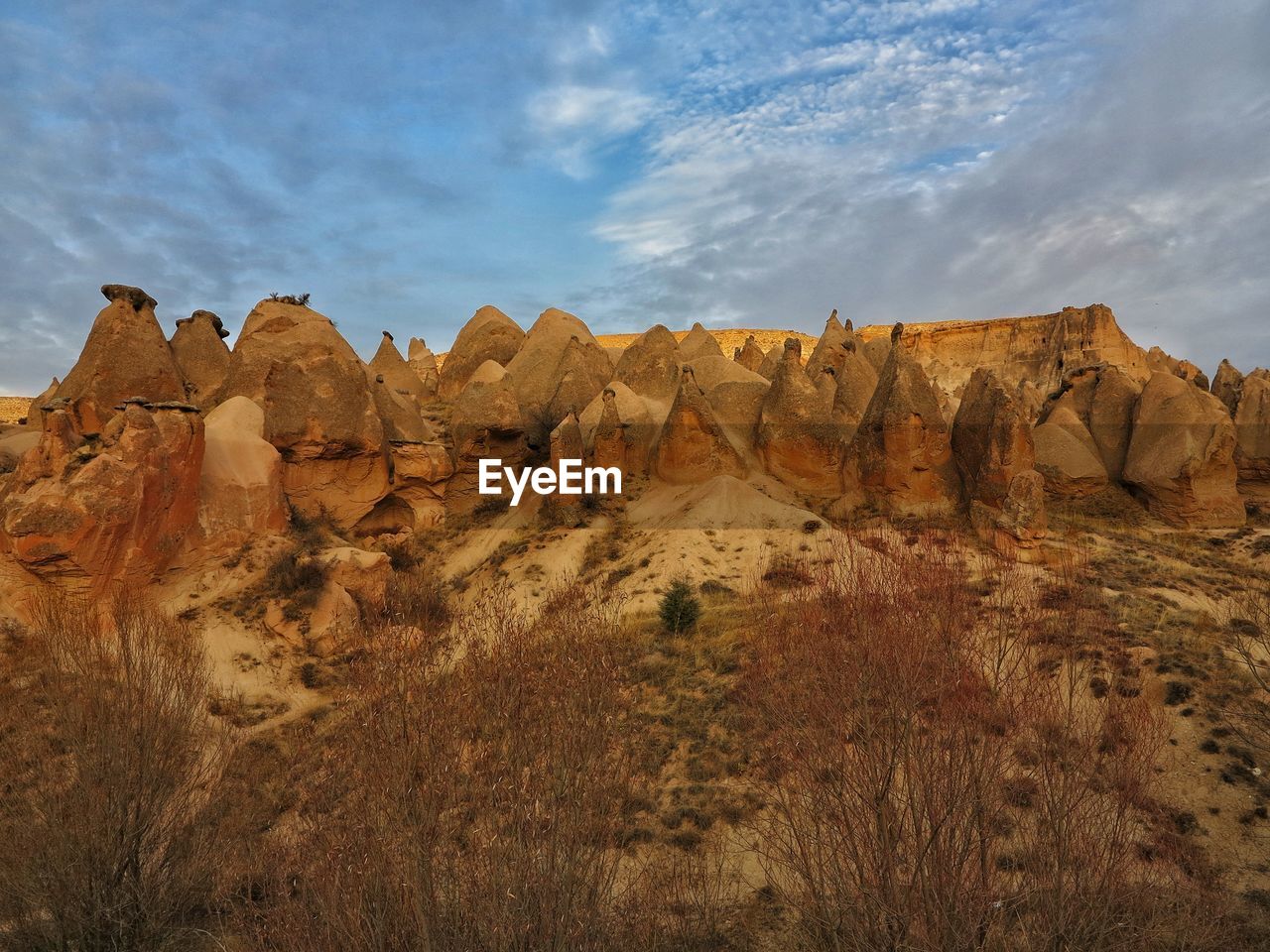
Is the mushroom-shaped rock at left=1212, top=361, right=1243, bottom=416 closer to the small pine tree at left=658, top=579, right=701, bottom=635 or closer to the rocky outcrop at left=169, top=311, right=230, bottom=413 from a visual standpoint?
the small pine tree at left=658, top=579, right=701, bottom=635

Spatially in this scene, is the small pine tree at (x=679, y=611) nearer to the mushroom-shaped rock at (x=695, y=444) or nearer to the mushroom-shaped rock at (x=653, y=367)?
the mushroom-shaped rock at (x=695, y=444)

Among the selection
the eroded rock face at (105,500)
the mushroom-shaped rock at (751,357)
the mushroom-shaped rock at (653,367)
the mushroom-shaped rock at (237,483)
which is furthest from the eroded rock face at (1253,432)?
the eroded rock face at (105,500)

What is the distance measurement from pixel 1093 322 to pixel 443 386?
5382 cm

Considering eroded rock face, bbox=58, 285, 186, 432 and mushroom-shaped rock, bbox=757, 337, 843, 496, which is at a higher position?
eroded rock face, bbox=58, 285, 186, 432

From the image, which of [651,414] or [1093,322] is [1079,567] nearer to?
[651,414]

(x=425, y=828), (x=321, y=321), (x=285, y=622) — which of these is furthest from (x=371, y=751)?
(x=321, y=321)

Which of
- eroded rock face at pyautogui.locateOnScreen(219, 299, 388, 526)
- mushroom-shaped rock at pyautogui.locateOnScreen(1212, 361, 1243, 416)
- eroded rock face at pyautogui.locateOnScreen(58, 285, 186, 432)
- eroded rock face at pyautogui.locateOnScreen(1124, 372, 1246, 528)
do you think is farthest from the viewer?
mushroom-shaped rock at pyautogui.locateOnScreen(1212, 361, 1243, 416)

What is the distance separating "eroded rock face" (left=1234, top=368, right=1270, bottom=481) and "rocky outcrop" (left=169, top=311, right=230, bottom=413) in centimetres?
4200

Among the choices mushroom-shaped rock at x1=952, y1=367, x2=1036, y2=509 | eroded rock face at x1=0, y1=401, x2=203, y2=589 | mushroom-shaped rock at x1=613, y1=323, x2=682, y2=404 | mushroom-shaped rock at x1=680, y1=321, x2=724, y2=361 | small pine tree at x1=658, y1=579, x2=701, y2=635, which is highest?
mushroom-shaped rock at x1=680, y1=321, x2=724, y2=361

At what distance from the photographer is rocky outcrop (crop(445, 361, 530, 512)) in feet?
103

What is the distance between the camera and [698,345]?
140 feet

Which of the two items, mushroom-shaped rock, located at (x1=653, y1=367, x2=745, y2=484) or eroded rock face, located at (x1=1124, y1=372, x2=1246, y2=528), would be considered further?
mushroom-shaped rock, located at (x1=653, y1=367, x2=745, y2=484)

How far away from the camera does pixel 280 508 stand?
886 inches

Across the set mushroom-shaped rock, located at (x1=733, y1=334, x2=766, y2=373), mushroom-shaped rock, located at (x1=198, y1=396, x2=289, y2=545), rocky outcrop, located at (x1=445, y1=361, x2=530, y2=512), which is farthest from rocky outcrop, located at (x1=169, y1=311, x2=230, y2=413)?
mushroom-shaped rock, located at (x1=733, y1=334, x2=766, y2=373)
